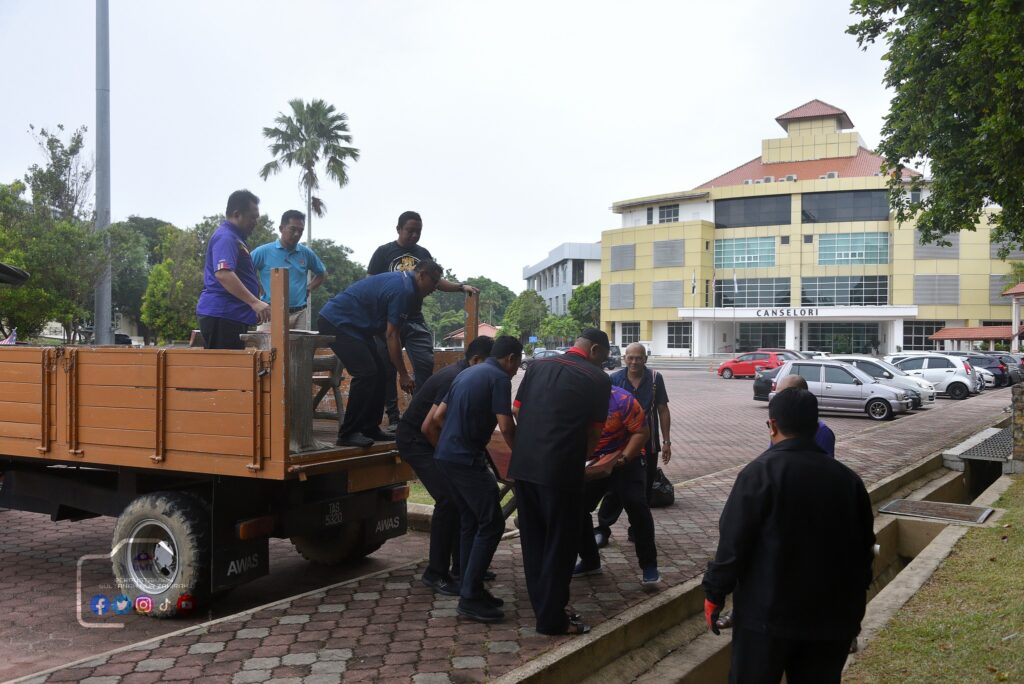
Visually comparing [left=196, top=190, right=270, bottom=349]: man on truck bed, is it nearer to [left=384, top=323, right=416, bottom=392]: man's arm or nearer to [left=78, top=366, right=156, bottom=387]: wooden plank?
[left=78, top=366, right=156, bottom=387]: wooden plank

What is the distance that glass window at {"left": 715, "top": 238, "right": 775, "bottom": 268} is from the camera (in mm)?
66812

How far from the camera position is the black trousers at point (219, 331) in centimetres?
573

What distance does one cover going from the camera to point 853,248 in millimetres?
64250

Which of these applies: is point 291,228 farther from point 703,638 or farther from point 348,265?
point 348,265

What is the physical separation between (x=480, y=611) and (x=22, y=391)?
3526 millimetres

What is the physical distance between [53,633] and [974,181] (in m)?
14.3

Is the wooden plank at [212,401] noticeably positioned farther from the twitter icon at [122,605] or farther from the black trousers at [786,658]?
the black trousers at [786,658]

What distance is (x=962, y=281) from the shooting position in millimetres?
61438

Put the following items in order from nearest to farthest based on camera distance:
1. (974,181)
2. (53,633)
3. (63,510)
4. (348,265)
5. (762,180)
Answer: (53,633), (63,510), (974,181), (348,265), (762,180)

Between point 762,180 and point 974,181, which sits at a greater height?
point 762,180

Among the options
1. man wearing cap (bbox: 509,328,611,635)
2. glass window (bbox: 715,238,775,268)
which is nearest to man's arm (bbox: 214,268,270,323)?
man wearing cap (bbox: 509,328,611,635)

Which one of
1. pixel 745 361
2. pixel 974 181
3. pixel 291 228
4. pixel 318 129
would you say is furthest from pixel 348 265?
pixel 291 228

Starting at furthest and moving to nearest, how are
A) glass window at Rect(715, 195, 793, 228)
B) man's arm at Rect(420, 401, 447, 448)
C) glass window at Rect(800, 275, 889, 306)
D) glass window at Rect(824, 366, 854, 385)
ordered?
glass window at Rect(715, 195, 793, 228), glass window at Rect(800, 275, 889, 306), glass window at Rect(824, 366, 854, 385), man's arm at Rect(420, 401, 447, 448)

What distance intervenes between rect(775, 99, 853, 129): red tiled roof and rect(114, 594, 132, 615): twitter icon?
69737 millimetres
